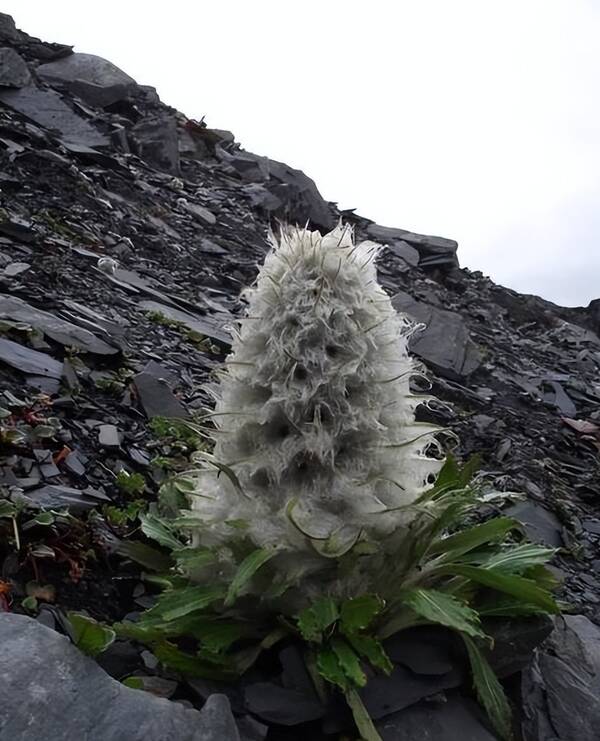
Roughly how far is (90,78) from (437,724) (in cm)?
1776

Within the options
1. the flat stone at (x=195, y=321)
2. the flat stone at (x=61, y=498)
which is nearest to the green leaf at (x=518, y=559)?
the flat stone at (x=61, y=498)

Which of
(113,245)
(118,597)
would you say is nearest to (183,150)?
(113,245)

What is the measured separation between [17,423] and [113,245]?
656 centimetres

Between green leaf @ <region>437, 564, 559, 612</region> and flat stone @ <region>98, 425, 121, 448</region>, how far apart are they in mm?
2576

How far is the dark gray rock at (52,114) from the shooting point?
1483 cm

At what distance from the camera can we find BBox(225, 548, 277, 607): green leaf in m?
3.28

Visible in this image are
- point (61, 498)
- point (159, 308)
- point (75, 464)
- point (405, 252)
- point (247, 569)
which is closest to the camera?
point (247, 569)

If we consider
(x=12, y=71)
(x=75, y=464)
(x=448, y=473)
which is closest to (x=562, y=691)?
(x=448, y=473)

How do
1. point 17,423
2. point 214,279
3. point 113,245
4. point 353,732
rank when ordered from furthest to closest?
point 214,279 < point 113,245 < point 17,423 < point 353,732

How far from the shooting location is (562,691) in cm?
429

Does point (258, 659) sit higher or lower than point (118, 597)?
higher

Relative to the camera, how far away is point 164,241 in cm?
1262

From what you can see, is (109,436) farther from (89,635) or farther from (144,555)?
(89,635)

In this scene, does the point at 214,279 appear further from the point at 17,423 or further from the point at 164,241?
the point at 17,423
